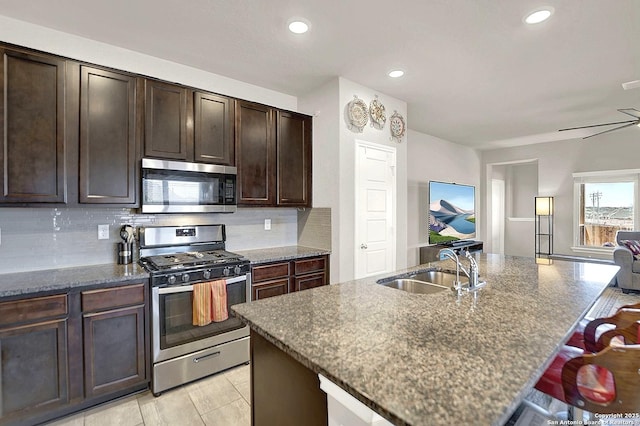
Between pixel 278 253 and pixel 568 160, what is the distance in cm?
642

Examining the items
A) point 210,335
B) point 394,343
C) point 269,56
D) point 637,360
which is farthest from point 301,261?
point 637,360

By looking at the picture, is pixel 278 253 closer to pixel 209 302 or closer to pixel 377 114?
pixel 209 302

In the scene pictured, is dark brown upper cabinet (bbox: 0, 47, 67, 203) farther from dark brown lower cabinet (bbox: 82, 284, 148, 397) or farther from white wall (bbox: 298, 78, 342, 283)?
white wall (bbox: 298, 78, 342, 283)

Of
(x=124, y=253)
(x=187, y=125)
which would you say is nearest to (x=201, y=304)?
(x=124, y=253)

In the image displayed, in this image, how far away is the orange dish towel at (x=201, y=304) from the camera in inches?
97.0

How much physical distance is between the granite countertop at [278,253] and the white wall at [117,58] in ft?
5.75

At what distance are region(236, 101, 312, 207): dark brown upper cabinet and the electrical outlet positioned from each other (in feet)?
3.78

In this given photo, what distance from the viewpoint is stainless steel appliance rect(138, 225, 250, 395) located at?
2.35 meters

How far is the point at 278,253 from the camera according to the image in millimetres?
3305

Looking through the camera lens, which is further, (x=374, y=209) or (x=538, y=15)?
(x=374, y=209)

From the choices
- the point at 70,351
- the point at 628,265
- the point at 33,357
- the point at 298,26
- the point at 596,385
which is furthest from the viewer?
the point at 628,265

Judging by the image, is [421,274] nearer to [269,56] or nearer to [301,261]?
[301,261]

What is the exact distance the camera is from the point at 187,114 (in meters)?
2.79

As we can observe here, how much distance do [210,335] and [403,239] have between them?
2.60 m
